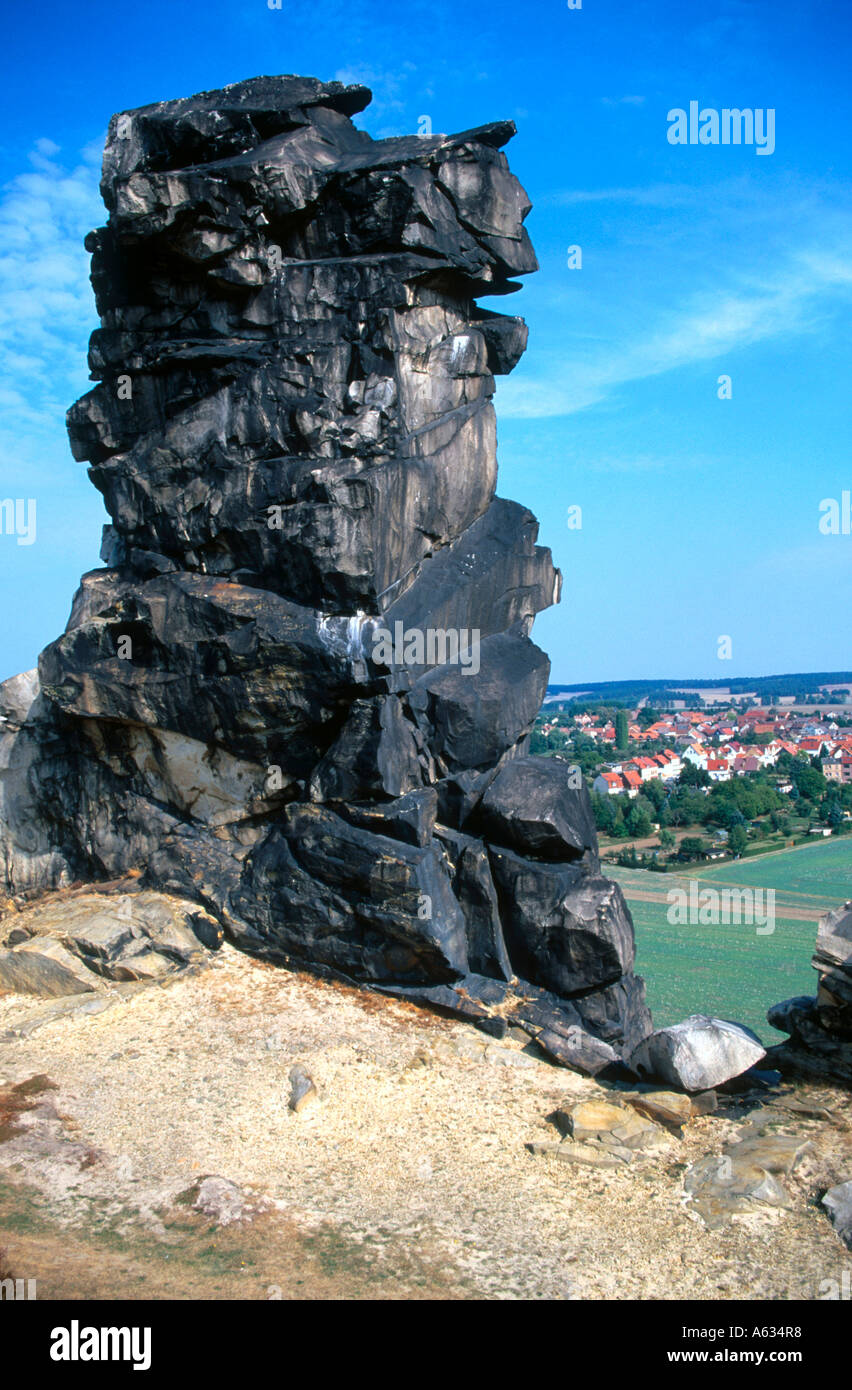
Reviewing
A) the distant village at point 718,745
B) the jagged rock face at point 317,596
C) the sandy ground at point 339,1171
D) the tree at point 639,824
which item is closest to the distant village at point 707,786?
the tree at point 639,824

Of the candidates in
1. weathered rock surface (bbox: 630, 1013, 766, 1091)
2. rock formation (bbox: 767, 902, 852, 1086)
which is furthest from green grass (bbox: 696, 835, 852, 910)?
weathered rock surface (bbox: 630, 1013, 766, 1091)

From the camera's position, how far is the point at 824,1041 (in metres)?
12.7

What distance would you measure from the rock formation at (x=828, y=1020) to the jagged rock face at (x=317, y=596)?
2283 millimetres

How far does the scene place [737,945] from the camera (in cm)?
3338

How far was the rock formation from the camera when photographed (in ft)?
40.7

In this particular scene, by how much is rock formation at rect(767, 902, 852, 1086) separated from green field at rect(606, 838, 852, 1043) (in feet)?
40.0

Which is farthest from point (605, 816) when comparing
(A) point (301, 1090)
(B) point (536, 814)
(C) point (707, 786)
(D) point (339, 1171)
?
(D) point (339, 1171)

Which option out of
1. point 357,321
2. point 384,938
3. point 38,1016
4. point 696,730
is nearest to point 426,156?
point 357,321

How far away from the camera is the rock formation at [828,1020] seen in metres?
12.4

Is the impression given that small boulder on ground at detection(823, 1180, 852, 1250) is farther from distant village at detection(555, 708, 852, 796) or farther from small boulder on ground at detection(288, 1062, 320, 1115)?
distant village at detection(555, 708, 852, 796)

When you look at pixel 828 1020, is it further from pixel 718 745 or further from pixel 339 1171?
pixel 718 745
